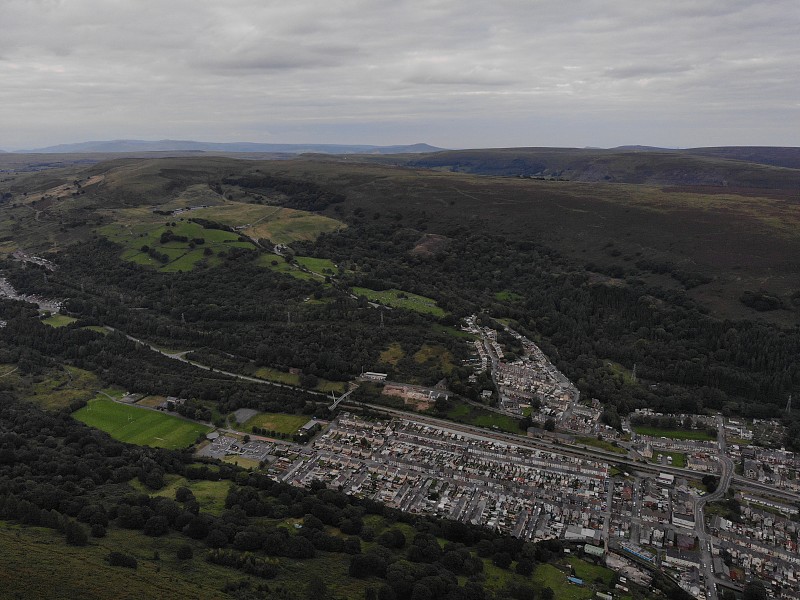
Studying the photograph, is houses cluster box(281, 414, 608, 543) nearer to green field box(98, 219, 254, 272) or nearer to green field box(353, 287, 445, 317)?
green field box(353, 287, 445, 317)

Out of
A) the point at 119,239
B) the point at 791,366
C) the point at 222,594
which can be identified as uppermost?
the point at 119,239

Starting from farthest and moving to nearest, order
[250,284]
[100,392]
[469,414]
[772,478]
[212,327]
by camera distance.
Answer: [250,284]
[212,327]
[100,392]
[469,414]
[772,478]

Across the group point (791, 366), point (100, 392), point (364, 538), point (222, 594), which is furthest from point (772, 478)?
point (100, 392)

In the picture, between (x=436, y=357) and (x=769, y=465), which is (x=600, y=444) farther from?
(x=436, y=357)

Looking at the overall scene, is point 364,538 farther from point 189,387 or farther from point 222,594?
point 189,387

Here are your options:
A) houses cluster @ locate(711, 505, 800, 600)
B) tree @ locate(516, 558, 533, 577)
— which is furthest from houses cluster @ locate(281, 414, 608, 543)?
houses cluster @ locate(711, 505, 800, 600)

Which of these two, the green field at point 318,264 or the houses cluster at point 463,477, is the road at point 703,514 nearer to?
the houses cluster at point 463,477

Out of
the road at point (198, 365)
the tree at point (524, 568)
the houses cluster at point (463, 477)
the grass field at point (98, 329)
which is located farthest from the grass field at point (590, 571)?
the grass field at point (98, 329)
